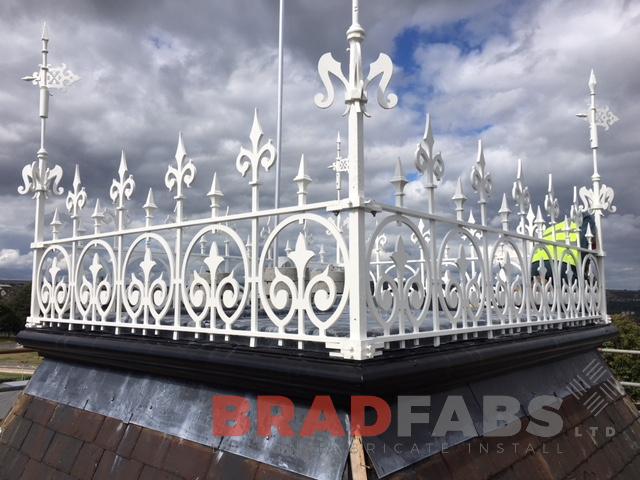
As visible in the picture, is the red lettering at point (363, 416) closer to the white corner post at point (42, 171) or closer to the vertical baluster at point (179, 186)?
the vertical baluster at point (179, 186)

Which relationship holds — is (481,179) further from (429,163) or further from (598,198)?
(598,198)

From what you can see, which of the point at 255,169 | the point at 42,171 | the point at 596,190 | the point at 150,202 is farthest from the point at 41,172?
the point at 596,190

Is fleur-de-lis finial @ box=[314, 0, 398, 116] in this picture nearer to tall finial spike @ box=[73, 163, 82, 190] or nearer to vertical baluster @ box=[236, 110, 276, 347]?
vertical baluster @ box=[236, 110, 276, 347]

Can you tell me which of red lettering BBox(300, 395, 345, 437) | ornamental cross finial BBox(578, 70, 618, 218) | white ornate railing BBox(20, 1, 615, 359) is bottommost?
red lettering BBox(300, 395, 345, 437)

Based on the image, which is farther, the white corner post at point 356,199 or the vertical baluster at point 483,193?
the vertical baluster at point 483,193

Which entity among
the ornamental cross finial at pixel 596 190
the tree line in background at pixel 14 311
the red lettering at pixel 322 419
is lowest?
the tree line in background at pixel 14 311

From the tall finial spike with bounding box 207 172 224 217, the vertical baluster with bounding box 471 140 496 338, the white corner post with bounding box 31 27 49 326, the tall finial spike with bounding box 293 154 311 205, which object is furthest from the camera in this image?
the white corner post with bounding box 31 27 49 326

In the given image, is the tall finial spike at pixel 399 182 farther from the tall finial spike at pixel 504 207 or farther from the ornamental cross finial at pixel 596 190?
the ornamental cross finial at pixel 596 190

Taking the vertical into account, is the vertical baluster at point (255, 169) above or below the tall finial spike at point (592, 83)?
below

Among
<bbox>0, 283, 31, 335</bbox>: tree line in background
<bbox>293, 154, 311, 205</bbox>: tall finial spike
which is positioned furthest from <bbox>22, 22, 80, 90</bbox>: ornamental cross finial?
<bbox>0, 283, 31, 335</bbox>: tree line in background

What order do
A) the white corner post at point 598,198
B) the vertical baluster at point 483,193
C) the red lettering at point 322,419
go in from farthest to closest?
the white corner post at point 598,198 → the vertical baluster at point 483,193 → the red lettering at point 322,419

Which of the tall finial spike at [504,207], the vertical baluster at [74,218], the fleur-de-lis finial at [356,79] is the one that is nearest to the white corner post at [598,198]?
the tall finial spike at [504,207]

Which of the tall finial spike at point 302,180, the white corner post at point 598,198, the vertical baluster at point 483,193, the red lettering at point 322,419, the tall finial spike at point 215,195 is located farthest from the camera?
the white corner post at point 598,198

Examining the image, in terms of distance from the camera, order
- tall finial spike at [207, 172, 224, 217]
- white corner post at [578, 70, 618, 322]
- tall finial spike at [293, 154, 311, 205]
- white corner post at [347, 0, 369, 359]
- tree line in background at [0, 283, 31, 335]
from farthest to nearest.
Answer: tree line in background at [0, 283, 31, 335] < white corner post at [578, 70, 618, 322] < tall finial spike at [207, 172, 224, 217] < tall finial spike at [293, 154, 311, 205] < white corner post at [347, 0, 369, 359]
